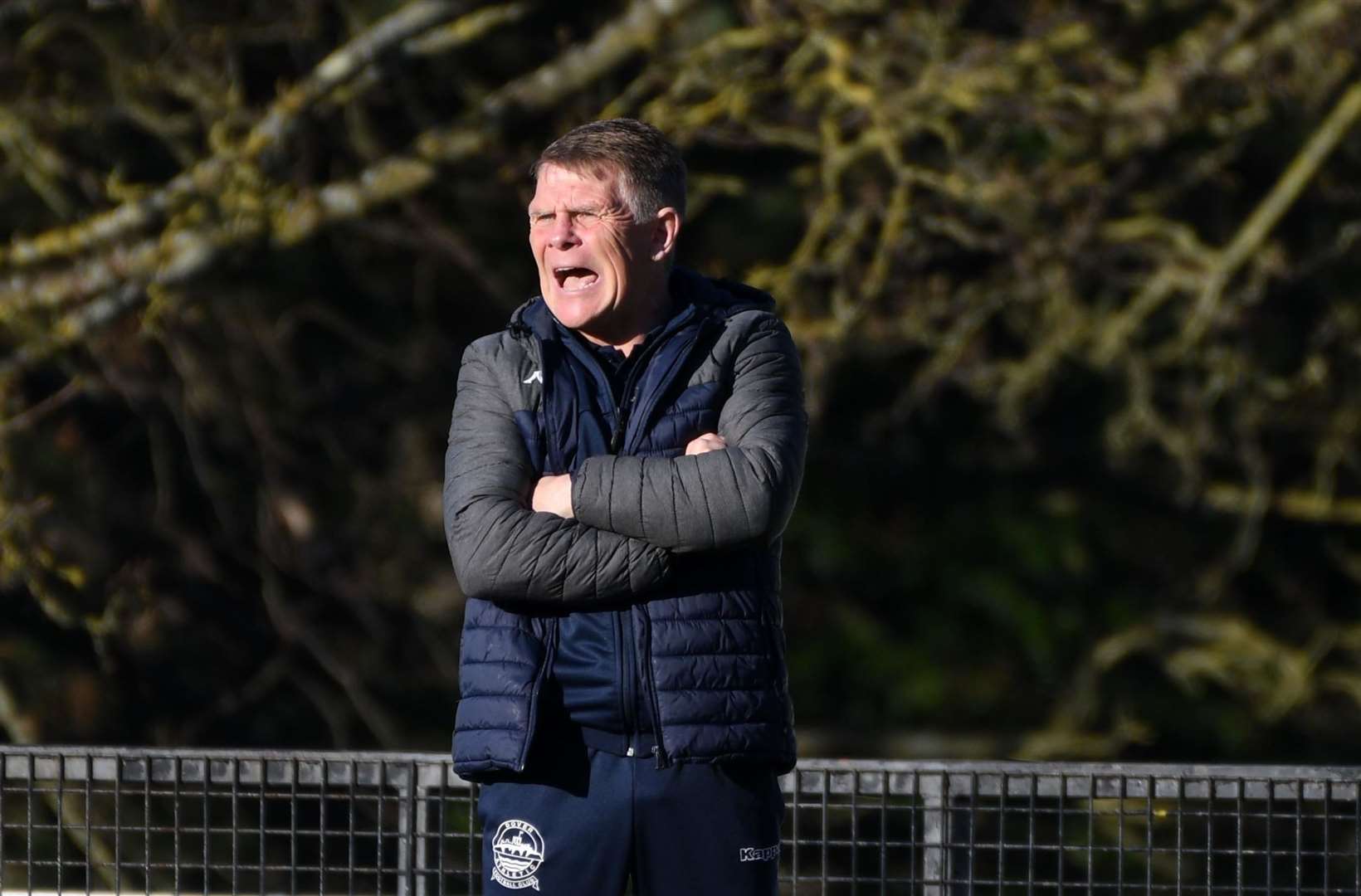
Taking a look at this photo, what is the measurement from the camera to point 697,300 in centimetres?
268

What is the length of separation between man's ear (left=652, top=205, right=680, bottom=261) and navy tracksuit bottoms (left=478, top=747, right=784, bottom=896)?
61cm

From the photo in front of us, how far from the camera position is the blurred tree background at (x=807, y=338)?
7.05 m

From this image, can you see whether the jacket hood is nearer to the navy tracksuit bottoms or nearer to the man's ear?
the man's ear

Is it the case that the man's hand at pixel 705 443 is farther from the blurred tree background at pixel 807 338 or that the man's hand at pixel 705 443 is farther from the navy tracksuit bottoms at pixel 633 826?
the blurred tree background at pixel 807 338

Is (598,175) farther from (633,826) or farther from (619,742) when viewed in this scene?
(633,826)

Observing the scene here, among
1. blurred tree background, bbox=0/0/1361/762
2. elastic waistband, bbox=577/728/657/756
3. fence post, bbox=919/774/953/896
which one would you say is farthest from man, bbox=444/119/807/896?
blurred tree background, bbox=0/0/1361/762

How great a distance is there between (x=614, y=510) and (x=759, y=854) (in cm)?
46

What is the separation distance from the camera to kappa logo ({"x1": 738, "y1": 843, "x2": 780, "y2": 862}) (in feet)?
8.41

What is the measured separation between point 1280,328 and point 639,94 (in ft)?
11.2

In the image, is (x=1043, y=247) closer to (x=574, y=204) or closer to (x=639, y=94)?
(x=639, y=94)

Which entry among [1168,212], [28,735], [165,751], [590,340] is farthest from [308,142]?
[590,340]

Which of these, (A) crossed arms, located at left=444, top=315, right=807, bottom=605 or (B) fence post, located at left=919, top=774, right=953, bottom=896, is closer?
(A) crossed arms, located at left=444, top=315, right=807, bottom=605

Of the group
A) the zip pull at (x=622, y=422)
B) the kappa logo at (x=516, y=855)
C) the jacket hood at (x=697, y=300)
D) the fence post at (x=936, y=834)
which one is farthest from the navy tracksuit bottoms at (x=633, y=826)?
the fence post at (x=936, y=834)

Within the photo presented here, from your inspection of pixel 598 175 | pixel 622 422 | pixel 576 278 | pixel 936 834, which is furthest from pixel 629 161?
pixel 936 834
